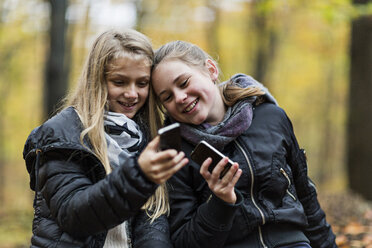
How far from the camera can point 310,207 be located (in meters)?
2.76

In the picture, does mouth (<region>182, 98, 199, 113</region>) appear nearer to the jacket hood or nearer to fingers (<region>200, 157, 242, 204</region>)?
fingers (<region>200, 157, 242, 204</region>)

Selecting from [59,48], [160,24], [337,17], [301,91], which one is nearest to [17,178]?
[160,24]

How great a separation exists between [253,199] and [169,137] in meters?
0.88

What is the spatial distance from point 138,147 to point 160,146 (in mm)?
639

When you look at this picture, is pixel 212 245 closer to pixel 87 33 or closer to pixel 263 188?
pixel 263 188

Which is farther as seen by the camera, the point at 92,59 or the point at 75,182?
the point at 92,59

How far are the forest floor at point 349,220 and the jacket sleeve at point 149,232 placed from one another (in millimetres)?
1903

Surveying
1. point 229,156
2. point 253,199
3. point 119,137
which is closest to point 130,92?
point 119,137

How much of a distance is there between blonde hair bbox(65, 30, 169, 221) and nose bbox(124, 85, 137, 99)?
0.39 feet

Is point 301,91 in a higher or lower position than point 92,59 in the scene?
lower

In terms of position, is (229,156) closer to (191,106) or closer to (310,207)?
(191,106)

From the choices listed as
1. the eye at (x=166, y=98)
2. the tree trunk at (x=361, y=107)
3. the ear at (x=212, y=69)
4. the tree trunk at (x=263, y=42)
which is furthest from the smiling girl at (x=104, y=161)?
the tree trunk at (x=263, y=42)

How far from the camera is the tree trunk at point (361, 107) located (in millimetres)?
6410

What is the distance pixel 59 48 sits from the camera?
6.60 meters
